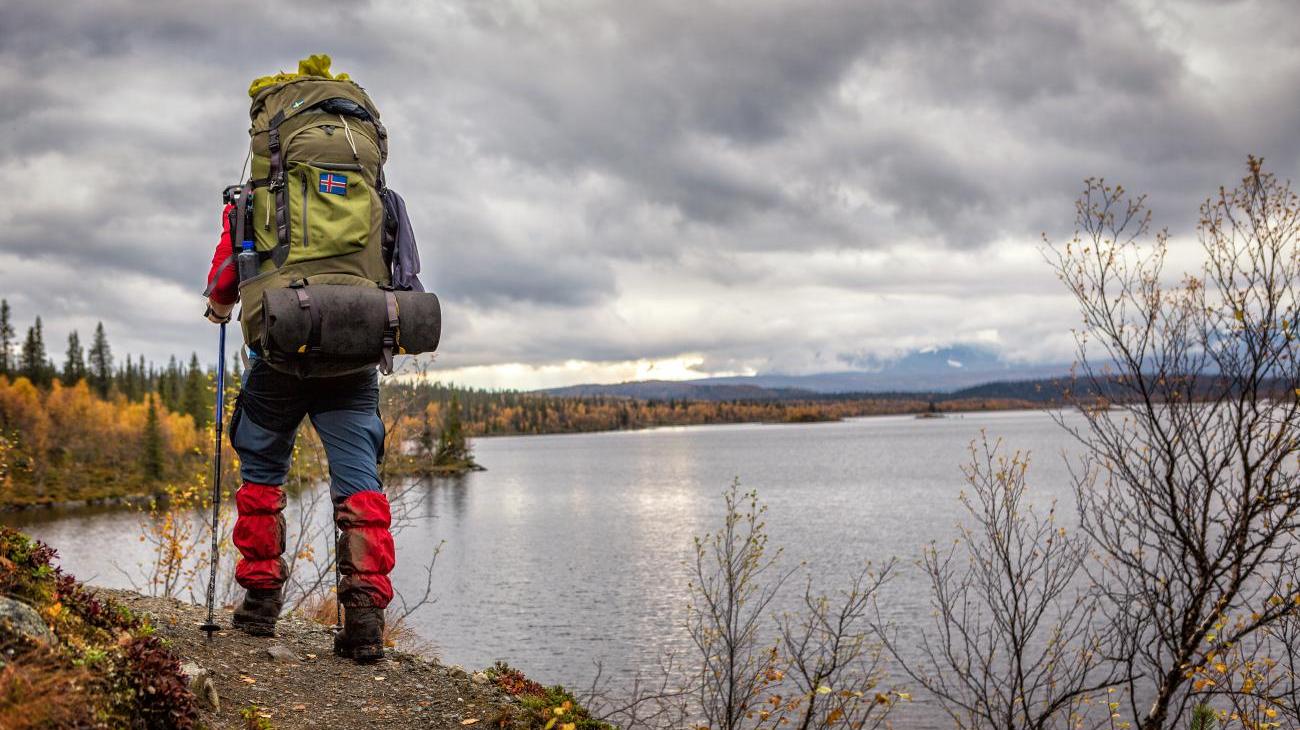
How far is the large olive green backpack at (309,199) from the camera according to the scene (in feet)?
16.8

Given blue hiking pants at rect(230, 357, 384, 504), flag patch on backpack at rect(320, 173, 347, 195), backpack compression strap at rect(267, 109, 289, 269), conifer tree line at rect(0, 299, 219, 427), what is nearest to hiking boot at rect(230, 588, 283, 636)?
blue hiking pants at rect(230, 357, 384, 504)

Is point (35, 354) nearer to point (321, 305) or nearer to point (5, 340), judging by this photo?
point (5, 340)

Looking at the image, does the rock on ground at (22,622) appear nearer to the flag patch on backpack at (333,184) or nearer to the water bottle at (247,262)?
the water bottle at (247,262)

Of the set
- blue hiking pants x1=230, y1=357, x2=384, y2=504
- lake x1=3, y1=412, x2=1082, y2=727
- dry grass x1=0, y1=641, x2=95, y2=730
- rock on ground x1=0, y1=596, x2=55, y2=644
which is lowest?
lake x1=3, y1=412, x2=1082, y2=727

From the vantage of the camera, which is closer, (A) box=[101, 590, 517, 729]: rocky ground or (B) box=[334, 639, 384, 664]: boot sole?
(A) box=[101, 590, 517, 729]: rocky ground

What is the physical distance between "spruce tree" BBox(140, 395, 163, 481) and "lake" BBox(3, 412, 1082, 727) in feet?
65.5

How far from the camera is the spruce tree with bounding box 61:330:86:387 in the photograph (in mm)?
111688

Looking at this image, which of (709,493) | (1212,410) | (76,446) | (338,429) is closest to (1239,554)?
(1212,410)

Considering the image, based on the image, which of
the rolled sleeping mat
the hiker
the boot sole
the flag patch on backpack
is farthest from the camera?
the boot sole

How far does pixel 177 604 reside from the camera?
7.06 metres

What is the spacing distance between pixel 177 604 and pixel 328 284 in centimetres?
368

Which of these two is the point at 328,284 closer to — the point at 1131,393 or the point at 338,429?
the point at 338,429

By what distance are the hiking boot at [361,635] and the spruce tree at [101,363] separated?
133 meters

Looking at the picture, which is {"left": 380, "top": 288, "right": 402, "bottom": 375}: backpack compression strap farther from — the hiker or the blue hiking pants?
the blue hiking pants
